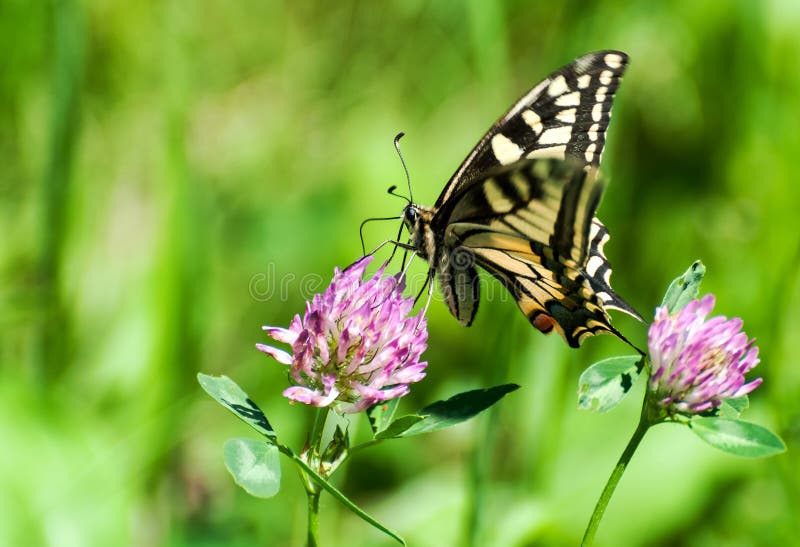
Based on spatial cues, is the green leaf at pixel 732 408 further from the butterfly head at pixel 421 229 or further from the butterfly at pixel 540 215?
the butterfly head at pixel 421 229

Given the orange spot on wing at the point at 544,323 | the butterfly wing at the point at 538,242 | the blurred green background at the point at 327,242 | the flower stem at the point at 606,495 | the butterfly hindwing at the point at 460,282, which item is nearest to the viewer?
the flower stem at the point at 606,495

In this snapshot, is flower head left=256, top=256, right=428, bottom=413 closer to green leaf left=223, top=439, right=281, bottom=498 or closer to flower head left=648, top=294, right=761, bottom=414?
green leaf left=223, top=439, right=281, bottom=498

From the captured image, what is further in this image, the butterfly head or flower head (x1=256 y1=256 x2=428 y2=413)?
the butterfly head

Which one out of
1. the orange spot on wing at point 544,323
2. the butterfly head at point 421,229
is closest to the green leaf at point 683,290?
the orange spot on wing at point 544,323

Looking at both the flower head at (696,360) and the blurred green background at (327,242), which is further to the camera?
the blurred green background at (327,242)

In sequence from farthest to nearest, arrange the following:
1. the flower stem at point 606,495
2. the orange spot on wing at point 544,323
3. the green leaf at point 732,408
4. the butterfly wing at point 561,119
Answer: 1. the butterfly wing at point 561,119
2. the orange spot on wing at point 544,323
3. the green leaf at point 732,408
4. the flower stem at point 606,495

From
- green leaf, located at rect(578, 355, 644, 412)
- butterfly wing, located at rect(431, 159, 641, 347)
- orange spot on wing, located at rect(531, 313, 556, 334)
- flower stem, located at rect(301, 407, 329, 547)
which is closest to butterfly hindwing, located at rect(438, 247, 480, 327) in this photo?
butterfly wing, located at rect(431, 159, 641, 347)

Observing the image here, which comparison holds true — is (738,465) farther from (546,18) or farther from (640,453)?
(546,18)
